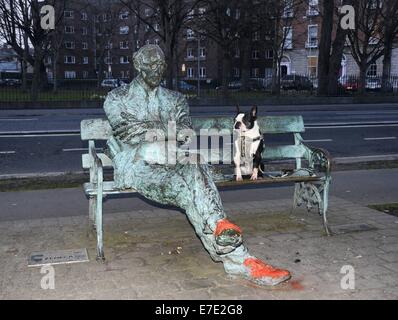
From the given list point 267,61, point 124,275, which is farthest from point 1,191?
point 267,61

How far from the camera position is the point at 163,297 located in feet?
12.6

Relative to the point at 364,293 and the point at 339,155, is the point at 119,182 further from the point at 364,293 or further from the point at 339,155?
the point at 339,155

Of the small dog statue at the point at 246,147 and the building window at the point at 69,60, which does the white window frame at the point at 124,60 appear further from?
the small dog statue at the point at 246,147

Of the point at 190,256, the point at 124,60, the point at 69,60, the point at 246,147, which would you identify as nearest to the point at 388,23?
the point at 246,147

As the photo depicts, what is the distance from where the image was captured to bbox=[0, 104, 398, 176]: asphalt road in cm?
1044

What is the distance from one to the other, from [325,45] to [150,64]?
2646 centimetres

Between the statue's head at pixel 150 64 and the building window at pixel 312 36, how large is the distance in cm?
5946

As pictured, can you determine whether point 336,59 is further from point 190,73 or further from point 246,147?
point 190,73

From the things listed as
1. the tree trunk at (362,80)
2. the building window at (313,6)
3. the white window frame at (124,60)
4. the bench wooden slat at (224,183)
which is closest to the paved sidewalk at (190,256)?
the bench wooden slat at (224,183)

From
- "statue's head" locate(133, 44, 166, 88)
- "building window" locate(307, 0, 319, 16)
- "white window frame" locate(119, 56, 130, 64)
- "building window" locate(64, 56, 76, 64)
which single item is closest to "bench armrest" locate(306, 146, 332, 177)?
"statue's head" locate(133, 44, 166, 88)

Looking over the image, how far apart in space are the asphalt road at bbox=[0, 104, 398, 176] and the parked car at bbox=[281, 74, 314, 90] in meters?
18.3

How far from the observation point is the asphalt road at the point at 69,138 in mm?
10438

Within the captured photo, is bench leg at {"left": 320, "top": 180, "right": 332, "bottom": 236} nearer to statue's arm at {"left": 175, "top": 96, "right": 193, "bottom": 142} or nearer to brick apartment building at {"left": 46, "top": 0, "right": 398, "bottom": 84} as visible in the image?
statue's arm at {"left": 175, "top": 96, "right": 193, "bottom": 142}

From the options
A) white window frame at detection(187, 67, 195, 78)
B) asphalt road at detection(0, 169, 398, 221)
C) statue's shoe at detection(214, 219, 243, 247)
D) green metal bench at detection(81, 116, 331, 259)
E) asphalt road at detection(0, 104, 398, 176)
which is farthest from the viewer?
white window frame at detection(187, 67, 195, 78)
